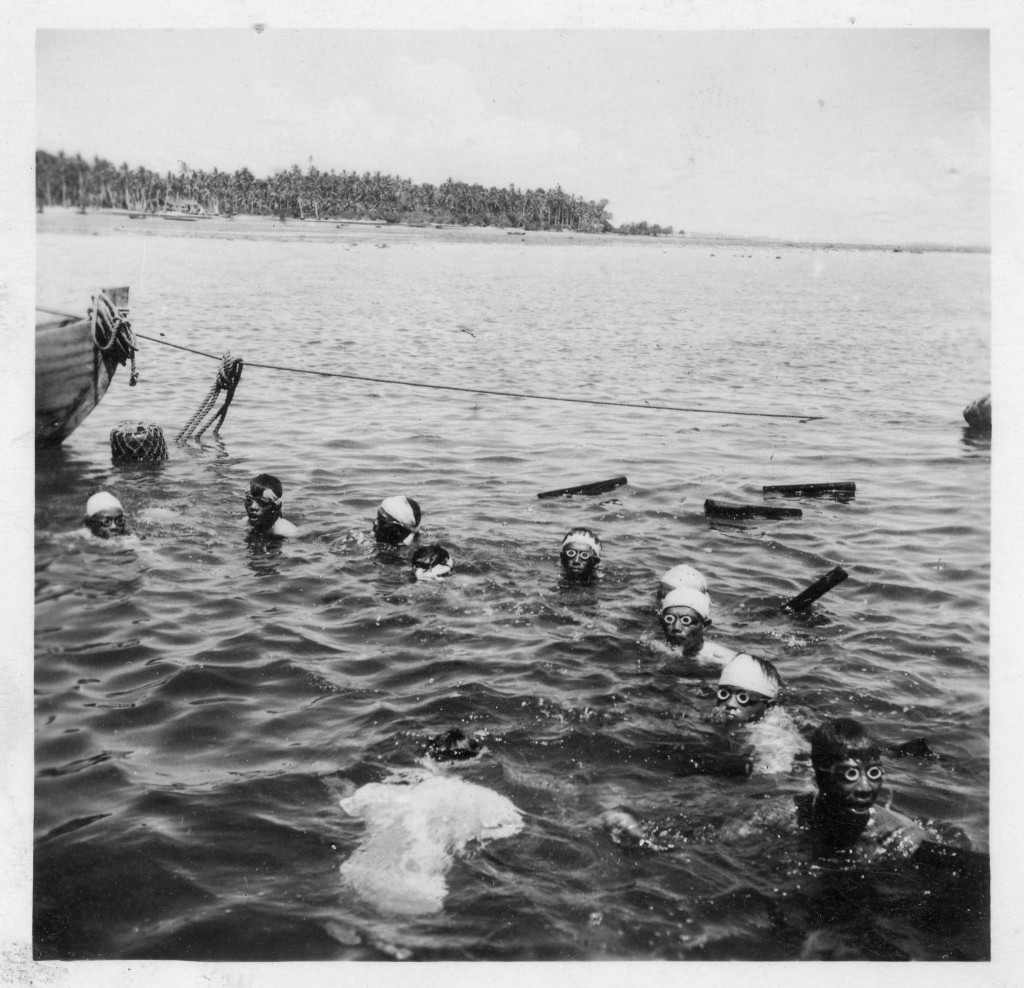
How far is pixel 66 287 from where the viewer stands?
9.78m

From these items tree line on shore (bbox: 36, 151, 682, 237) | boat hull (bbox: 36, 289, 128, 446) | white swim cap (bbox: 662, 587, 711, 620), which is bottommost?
white swim cap (bbox: 662, 587, 711, 620)

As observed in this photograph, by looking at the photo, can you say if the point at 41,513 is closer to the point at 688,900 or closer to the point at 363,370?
the point at 688,900

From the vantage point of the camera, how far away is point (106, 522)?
9516 mm

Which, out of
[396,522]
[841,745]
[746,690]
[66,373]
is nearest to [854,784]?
[841,745]

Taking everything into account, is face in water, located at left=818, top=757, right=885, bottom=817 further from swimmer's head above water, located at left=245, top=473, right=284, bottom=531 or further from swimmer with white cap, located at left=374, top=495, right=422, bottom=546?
swimmer's head above water, located at left=245, top=473, right=284, bottom=531

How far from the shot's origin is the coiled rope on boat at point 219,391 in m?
13.8

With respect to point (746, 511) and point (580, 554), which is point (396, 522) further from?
point (746, 511)

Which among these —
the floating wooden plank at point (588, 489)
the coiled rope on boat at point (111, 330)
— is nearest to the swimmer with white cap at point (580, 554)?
the floating wooden plank at point (588, 489)

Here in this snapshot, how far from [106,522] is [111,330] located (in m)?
3.64

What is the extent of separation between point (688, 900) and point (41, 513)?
6101 mm

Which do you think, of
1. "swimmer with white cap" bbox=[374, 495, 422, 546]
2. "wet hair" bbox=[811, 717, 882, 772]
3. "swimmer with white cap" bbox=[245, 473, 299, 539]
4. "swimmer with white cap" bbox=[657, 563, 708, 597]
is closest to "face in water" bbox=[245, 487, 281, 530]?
"swimmer with white cap" bbox=[245, 473, 299, 539]

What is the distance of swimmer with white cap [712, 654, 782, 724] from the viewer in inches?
282

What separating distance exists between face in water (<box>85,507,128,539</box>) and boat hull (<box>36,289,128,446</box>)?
3.10 ft

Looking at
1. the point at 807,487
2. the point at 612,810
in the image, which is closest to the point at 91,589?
the point at 612,810
